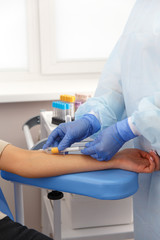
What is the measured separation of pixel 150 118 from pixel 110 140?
0.14m

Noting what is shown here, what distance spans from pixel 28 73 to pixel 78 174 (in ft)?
4.71

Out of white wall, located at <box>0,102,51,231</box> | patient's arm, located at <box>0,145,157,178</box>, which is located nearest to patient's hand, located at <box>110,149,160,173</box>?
patient's arm, located at <box>0,145,157,178</box>

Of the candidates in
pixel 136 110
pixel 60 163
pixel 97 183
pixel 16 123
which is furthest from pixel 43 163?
pixel 16 123

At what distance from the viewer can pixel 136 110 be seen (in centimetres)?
101

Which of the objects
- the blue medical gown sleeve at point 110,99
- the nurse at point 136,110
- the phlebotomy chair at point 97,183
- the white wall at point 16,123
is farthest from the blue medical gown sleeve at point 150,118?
the white wall at point 16,123

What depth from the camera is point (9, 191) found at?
7.15 feet

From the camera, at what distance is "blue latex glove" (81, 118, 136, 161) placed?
3.26ft

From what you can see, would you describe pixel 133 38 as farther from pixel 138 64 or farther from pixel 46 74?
pixel 46 74

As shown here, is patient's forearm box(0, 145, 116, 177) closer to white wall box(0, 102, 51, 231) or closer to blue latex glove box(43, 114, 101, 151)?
blue latex glove box(43, 114, 101, 151)

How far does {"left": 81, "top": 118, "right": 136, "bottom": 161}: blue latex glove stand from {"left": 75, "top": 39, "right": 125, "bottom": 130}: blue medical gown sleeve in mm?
161

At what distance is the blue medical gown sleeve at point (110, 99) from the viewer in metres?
1.17

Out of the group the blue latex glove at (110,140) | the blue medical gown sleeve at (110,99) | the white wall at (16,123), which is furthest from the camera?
the white wall at (16,123)

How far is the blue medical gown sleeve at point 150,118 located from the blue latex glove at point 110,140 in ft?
0.15

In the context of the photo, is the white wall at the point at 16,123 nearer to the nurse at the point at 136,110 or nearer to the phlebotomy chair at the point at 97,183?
A: the nurse at the point at 136,110
